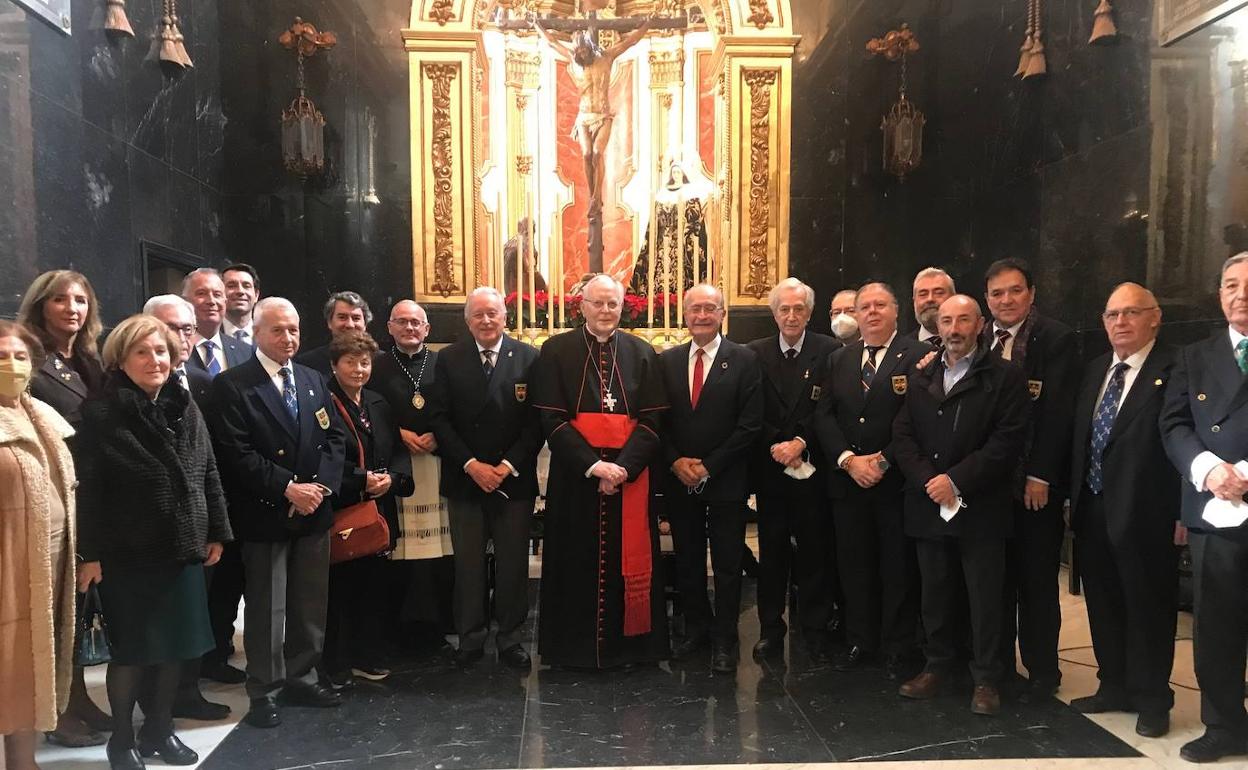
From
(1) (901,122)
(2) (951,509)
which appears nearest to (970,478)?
(2) (951,509)

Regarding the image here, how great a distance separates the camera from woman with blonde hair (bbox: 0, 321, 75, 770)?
8.11 feet

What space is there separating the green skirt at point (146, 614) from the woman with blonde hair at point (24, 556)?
0.64 ft

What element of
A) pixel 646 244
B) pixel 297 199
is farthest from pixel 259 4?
pixel 646 244

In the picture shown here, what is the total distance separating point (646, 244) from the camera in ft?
24.0

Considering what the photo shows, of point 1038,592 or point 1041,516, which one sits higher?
point 1041,516

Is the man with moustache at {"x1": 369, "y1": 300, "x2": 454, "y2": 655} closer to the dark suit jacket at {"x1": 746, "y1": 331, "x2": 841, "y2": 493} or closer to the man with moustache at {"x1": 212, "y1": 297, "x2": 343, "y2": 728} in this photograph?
the man with moustache at {"x1": 212, "y1": 297, "x2": 343, "y2": 728}

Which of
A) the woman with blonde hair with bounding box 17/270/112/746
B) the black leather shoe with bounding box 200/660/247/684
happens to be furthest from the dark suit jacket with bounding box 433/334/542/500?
the woman with blonde hair with bounding box 17/270/112/746

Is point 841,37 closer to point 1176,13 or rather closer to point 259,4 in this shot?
point 1176,13

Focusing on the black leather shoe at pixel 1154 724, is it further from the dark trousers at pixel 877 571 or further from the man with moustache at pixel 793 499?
the man with moustache at pixel 793 499

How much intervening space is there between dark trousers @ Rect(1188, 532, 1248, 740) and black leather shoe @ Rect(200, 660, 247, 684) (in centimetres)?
396

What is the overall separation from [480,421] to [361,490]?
0.63m

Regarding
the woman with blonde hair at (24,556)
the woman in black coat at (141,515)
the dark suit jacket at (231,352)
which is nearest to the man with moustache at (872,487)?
the woman in black coat at (141,515)

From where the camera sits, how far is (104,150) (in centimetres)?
482

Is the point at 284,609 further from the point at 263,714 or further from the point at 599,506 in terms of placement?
the point at 599,506
